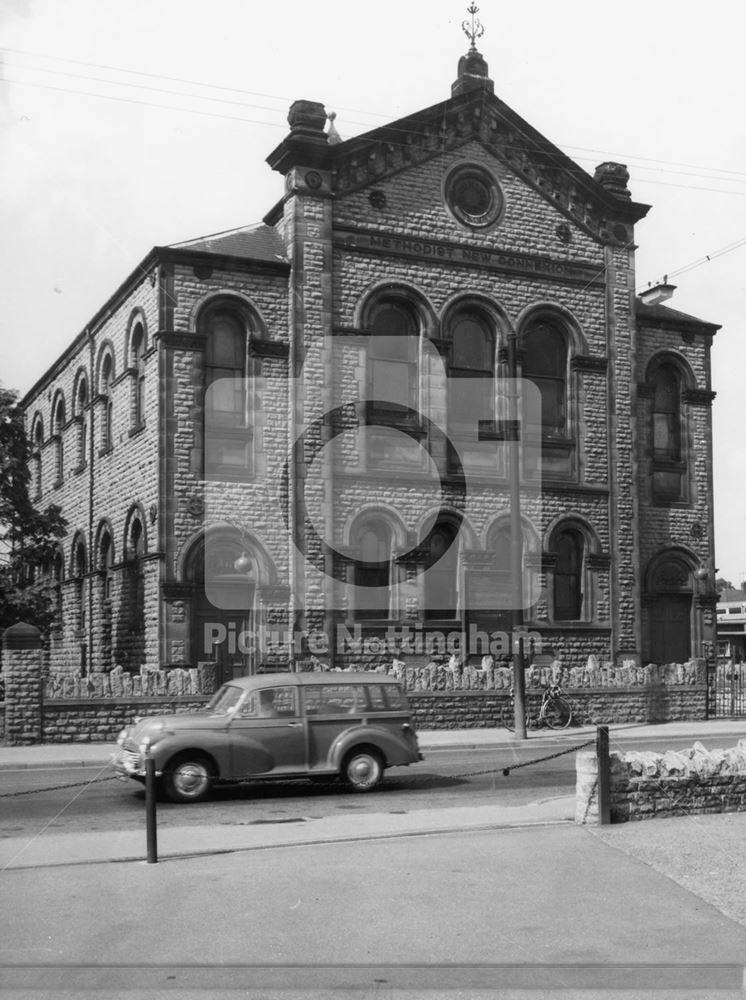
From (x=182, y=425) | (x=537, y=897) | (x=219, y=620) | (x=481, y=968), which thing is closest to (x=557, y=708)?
(x=219, y=620)

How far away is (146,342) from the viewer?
93.1 feet

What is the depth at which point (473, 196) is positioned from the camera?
30.2 metres

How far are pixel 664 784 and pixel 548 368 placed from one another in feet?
63.9

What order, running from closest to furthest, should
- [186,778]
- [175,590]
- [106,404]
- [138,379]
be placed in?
[186,778] → [175,590] → [138,379] → [106,404]

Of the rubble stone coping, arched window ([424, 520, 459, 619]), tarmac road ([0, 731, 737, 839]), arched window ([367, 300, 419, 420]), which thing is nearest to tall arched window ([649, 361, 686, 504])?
arched window ([424, 520, 459, 619])

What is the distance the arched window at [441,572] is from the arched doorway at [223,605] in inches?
168

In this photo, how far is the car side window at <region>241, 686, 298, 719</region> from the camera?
15172 mm

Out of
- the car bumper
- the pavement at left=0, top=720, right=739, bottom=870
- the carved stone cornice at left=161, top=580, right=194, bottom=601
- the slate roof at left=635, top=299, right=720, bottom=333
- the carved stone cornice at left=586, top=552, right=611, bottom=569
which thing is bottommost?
the pavement at left=0, top=720, right=739, bottom=870

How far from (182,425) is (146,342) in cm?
267

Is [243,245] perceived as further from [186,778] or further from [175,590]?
[186,778]

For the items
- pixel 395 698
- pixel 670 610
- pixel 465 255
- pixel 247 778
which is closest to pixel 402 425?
pixel 465 255

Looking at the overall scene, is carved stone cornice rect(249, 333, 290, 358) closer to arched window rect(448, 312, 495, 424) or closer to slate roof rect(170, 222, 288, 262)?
slate roof rect(170, 222, 288, 262)

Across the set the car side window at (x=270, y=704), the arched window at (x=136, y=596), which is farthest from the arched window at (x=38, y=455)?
the car side window at (x=270, y=704)

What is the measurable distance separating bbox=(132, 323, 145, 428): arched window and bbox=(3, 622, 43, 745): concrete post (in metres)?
7.81
